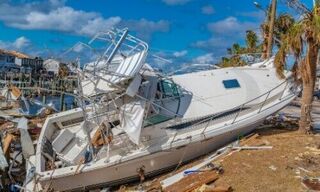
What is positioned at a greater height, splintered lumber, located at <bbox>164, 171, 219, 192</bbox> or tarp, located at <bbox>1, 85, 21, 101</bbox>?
tarp, located at <bbox>1, 85, 21, 101</bbox>

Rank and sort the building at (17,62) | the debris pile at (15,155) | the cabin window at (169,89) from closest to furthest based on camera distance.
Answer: the cabin window at (169,89) < the debris pile at (15,155) < the building at (17,62)

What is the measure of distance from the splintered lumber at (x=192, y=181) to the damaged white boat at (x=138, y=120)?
170 centimetres

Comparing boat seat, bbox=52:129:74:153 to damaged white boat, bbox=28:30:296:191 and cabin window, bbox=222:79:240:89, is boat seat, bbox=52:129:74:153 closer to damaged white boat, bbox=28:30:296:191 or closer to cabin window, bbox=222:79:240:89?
damaged white boat, bbox=28:30:296:191

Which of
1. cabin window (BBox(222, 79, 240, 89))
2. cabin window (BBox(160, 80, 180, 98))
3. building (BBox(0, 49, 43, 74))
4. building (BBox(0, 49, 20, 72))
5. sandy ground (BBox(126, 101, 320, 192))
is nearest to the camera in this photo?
sandy ground (BBox(126, 101, 320, 192))

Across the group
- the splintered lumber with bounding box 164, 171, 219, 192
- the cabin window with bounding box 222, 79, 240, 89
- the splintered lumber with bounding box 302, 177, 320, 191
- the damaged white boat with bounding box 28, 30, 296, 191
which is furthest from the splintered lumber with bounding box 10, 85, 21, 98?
the splintered lumber with bounding box 302, 177, 320, 191

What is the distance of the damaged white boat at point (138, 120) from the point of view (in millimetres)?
13109

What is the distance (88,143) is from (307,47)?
7.61 metres

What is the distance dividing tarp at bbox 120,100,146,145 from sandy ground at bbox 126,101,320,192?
1520 millimetres

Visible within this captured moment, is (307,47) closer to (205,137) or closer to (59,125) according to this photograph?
(205,137)

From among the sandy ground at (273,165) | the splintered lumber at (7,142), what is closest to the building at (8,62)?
the splintered lumber at (7,142)

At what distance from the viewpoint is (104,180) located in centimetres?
1325

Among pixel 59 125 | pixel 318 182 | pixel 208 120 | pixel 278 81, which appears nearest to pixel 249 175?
pixel 318 182

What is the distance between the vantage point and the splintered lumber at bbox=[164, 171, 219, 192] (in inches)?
439

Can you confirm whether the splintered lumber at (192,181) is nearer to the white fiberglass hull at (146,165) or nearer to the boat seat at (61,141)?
the white fiberglass hull at (146,165)
